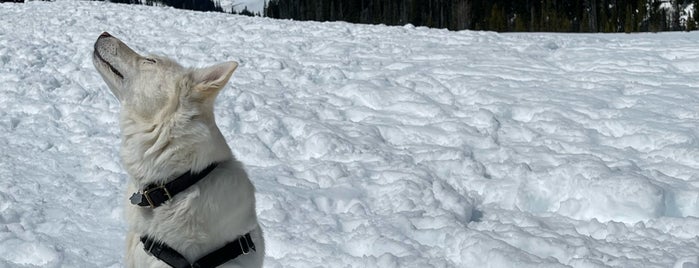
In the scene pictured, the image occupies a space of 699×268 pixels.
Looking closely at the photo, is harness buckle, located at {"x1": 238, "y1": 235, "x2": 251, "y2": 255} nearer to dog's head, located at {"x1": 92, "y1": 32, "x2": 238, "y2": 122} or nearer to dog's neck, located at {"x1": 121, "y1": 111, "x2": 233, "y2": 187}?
dog's neck, located at {"x1": 121, "y1": 111, "x2": 233, "y2": 187}

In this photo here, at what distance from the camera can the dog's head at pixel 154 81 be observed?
3.14 m

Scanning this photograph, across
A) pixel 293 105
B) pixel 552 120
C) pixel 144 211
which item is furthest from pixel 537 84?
pixel 144 211

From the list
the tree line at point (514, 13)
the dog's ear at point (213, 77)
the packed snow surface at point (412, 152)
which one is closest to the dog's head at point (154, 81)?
the dog's ear at point (213, 77)

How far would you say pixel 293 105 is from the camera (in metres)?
10.1

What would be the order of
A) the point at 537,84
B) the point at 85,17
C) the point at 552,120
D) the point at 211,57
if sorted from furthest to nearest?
the point at 85,17, the point at 211,57, the point at 537,84, the point at 552,120

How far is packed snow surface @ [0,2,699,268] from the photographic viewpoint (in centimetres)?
560

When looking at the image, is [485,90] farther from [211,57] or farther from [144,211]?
[144,211]

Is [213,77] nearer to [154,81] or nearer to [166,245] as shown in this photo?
[154,81]

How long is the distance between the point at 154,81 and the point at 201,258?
0.89 m

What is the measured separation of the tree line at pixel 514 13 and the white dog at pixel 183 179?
4629cm

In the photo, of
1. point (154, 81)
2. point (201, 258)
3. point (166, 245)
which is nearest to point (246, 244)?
point (201, 258)

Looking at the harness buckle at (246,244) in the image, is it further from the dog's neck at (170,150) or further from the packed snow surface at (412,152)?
the packed snow surface at (412,152)

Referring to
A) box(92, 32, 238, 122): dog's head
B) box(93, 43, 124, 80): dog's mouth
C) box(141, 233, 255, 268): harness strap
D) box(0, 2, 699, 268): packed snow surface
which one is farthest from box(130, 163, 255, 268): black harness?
box(0, 2, 699, 268): packed snow surface

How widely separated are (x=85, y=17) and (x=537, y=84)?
509 inches
